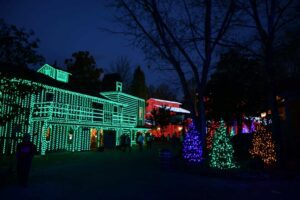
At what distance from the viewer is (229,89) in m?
27.7

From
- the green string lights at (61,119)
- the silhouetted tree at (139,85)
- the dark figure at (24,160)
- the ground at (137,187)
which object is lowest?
the ground at (137,187)

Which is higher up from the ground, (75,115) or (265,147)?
(75,115)

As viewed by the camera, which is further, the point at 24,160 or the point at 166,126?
the point at 166,126

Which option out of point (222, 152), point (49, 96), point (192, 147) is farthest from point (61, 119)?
point (222, 152)

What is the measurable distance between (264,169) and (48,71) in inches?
910

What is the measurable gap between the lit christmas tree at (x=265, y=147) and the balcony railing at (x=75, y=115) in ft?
41.1

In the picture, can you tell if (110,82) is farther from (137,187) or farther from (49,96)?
Result: (137,187)

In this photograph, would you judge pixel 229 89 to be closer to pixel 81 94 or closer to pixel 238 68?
pixel 238 68

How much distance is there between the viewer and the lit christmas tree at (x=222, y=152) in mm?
13742

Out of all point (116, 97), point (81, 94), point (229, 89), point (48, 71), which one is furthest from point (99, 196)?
point (116, 97)

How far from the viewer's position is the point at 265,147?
1477 centimetres

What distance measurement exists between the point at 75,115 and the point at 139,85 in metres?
39.8

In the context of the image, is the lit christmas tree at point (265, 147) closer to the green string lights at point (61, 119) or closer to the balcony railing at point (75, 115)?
the green string lights at point (61, 119)

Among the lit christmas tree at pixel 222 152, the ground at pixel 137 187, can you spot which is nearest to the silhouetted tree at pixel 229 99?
the lit christmas tree at pixel 222 152
